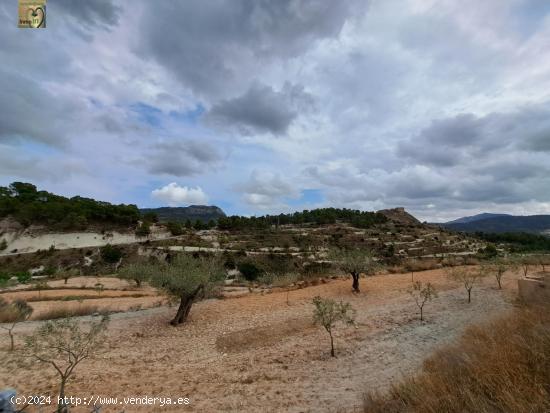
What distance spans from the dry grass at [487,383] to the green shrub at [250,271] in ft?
115

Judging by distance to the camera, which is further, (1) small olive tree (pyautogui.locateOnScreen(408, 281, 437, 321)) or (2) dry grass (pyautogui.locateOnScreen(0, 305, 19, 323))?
(2) dry grass (pyautogui.locateOnScreen(0, 305, 19, 323))

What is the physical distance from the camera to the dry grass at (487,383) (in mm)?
3732

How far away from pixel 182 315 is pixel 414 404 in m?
11.3

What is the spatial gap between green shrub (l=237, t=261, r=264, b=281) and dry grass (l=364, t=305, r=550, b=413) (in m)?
35.0

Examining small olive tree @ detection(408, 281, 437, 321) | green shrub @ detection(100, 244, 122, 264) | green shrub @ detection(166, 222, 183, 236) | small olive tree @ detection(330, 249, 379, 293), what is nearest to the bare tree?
small olive tree @ detection(408, 281, 437, 321)

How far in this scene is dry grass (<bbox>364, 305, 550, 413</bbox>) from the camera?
12.2ft

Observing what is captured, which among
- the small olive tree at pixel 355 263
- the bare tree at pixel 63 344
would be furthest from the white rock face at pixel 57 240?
the small olive tree at pixel 355 263

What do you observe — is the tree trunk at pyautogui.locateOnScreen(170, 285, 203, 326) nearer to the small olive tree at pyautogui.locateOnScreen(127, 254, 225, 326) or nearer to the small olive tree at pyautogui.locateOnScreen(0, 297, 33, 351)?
the small olive tree at pyautogui.locateOnScreen(127, 254, 225, 326)

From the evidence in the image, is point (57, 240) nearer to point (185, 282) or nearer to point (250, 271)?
point (250, 271)

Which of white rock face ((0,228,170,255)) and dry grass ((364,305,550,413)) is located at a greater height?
white rock face ((0,228,170,255))

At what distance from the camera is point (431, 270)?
2355 centimetres

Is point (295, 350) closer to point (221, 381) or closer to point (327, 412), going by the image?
point (221, 381)

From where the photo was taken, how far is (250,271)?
41.0 meters

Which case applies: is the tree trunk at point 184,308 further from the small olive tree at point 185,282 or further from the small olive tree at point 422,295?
the small olive tree at point 422,295
